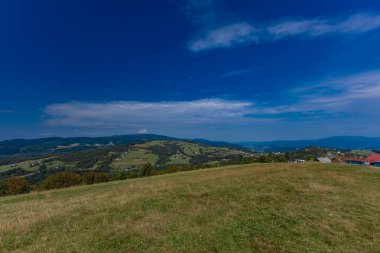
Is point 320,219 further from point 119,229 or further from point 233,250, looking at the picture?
point 119,229

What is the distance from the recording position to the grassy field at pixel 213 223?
31.0ft

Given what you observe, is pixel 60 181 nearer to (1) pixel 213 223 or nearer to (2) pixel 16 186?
(2) pixel 16 186

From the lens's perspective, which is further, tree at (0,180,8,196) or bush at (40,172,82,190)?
tree at (0,180,8,196)

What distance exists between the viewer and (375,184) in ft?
70.3

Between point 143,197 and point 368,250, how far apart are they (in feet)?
40.9

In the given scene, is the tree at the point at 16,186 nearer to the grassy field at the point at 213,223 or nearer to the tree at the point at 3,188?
the tree at the point at 3,188

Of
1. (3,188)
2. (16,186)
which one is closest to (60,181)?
(16,186)

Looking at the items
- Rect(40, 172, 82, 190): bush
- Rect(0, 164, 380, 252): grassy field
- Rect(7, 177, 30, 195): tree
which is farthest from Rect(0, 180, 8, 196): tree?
Rect(0, 164, 380, 252): grassy field

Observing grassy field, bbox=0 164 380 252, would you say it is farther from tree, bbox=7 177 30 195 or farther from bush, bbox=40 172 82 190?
tree, bbox=7 177 30 195

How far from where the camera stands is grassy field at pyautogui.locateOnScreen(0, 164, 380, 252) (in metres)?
9.45

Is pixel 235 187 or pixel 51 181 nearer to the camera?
pixel 235 187

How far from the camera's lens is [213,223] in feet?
38.0

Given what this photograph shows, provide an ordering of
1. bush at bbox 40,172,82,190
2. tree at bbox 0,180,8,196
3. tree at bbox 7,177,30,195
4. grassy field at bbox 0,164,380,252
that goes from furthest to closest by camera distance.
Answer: tree at bbox 0,180,8,196
tree at bbox 7,177,30,195
bush at bbox 40,172,82,190
grassy field at bbox 0,164,380,252

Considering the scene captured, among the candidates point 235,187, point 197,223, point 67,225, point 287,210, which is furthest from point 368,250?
point 67,225
